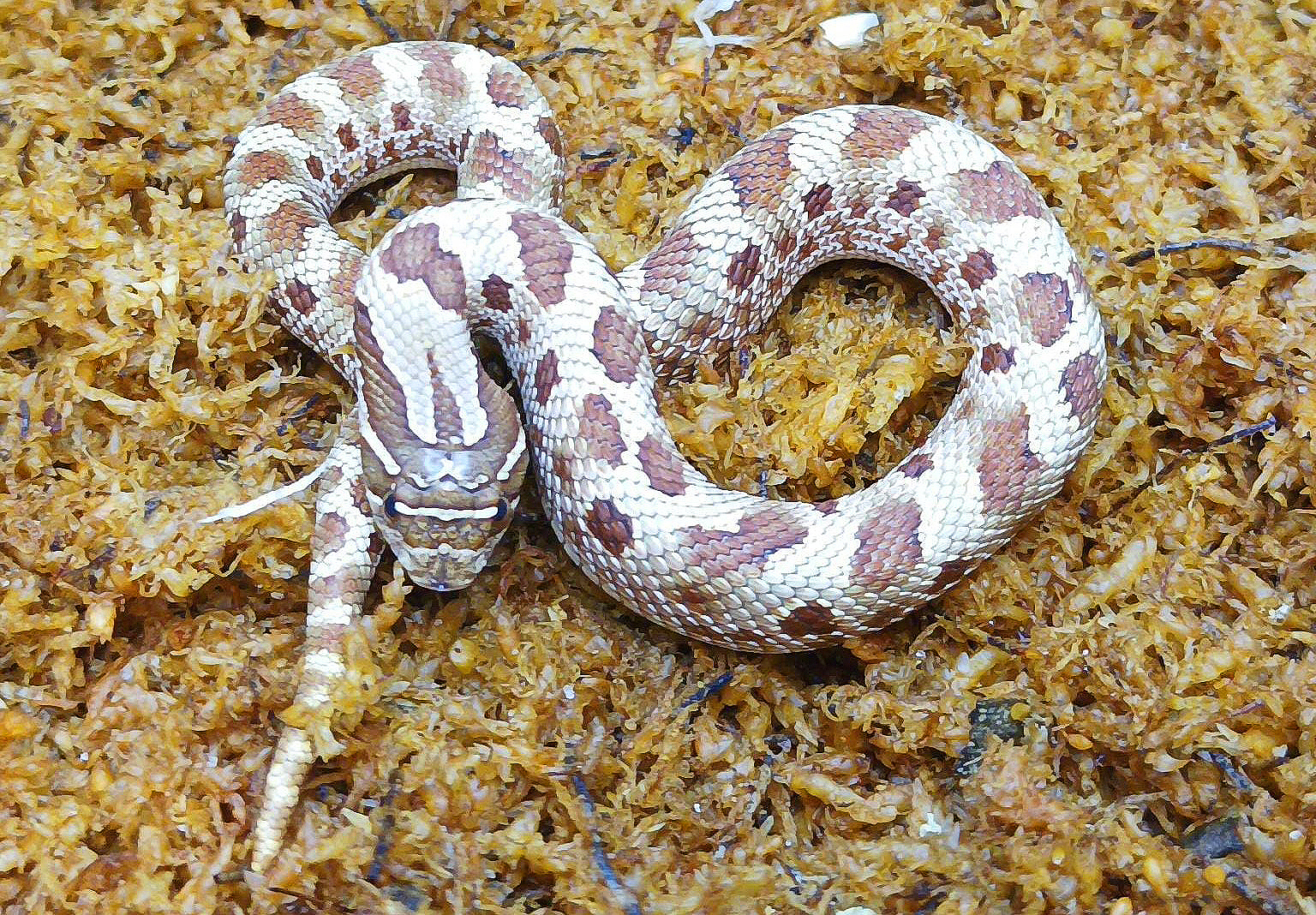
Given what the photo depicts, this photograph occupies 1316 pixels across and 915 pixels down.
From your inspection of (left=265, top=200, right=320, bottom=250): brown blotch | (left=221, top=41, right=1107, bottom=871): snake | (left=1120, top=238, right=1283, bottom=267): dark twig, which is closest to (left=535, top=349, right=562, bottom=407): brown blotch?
(left=221, top=41, right=1107, bottom=871): snake

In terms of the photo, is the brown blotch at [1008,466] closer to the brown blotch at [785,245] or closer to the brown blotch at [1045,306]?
the brown blotch at [1045,306]

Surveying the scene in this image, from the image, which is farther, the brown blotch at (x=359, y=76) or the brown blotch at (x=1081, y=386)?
the brown blotch at (x=359, y=76)

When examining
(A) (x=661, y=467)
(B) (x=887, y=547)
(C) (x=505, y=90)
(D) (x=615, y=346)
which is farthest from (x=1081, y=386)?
(C) (x=505, y=90)

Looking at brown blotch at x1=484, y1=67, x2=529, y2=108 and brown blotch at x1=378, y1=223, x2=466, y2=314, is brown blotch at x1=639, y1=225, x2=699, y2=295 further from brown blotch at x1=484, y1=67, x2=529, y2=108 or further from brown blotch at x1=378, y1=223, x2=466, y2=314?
brown blotch at x1=484, y1=67, x2=529, y2=108

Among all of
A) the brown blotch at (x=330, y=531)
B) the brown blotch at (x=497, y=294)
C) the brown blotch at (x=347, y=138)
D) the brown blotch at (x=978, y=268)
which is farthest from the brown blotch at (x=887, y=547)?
the brown blotch at (x=347, y=138)

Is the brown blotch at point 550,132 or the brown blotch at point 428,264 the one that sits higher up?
the brown blotch at point 550,132

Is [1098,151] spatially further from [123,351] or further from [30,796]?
[30,796]

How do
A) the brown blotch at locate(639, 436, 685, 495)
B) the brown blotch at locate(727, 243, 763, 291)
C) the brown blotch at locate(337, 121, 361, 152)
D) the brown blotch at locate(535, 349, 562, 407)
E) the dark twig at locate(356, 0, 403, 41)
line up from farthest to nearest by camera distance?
the dark twig at locate(356, 0, 403, 41) → the brown blotch at locate(337, 121, 361, 152) → the brown blotch at locate(727, 243, 763, 291) → the brown blotch at locate(535, 349, 562, 407) → the brown blotch at locate(639, 436, 685, 495)

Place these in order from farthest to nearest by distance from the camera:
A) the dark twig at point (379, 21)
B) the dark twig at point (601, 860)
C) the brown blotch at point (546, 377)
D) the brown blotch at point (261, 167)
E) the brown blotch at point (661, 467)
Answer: the dark twig at point (379, 21) → the brown blotch at point (261, 167) → the brown blotch at point (546, 377) → the brown blotch at point (661, 467) → the dark twig at point (601, 860)
